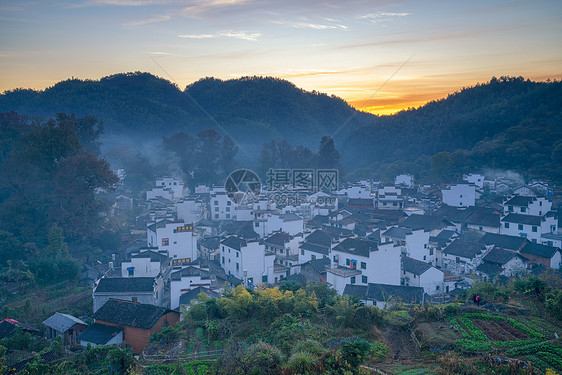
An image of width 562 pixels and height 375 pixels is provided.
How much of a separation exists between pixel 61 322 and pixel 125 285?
224 cm

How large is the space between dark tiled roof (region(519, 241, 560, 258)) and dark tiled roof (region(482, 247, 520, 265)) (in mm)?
1190

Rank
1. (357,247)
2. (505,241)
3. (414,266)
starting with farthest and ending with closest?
(505,241) < (414,266) < (357,247)

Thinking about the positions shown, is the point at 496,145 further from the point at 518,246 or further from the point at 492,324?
the point at 492,324

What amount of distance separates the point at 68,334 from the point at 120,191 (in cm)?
2242

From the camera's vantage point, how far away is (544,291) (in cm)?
868

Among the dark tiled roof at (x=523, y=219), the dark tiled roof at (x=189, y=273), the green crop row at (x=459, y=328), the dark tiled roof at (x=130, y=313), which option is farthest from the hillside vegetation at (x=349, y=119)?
the dark tiled roof at (x=130, y=313)

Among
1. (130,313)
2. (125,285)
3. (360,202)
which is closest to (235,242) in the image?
(125,285)

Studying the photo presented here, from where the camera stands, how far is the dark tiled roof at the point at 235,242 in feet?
56.3

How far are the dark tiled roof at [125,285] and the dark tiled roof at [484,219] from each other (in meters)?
18.5

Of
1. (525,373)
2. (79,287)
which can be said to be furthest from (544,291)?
(79,287)

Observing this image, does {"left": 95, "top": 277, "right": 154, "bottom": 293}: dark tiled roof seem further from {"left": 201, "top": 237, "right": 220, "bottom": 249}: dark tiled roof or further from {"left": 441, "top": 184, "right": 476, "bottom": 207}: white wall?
{"left": 441, "top": 184, "right": 476, "bottom": 207}: white wall

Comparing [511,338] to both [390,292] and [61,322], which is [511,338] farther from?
[61,322]

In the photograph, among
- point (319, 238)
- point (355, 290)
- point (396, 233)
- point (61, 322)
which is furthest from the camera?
point (396, 233)

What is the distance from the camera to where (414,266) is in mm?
15570
